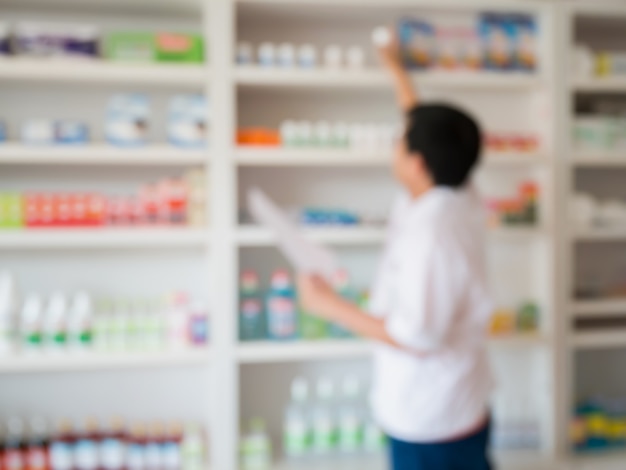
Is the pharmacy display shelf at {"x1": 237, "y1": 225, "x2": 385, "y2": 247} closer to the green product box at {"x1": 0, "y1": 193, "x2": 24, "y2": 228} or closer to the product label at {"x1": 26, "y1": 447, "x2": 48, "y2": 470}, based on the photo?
the green product box at {"x1": 0, "y1": 193, "x2": 24, "y2": 228}

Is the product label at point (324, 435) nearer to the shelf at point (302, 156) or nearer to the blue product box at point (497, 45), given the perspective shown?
the shelf at point (302, 156)

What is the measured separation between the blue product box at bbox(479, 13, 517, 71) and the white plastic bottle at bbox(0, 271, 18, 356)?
2075 millimetres

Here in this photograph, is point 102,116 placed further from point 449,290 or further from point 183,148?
point 449,290

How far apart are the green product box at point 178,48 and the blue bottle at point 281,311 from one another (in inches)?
35.5

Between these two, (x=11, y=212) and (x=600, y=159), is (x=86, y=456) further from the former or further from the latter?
(x=600, y=159)

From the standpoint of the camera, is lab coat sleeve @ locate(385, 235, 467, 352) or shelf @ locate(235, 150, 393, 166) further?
shelf @ locate(235, 150, 393, 166)

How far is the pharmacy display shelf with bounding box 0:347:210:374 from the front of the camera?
2230 mm

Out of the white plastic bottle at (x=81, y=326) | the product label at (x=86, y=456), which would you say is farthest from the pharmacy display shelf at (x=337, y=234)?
the product label at (x=86, y=456)

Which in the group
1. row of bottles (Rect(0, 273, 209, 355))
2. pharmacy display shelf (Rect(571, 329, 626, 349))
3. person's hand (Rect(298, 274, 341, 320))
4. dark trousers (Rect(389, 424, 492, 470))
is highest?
person's hand (Rect(298, 274, 341, 320))

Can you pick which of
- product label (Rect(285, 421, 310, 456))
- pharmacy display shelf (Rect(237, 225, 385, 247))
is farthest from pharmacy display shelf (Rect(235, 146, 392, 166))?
product label (Rect(285, 421, 310, 456))

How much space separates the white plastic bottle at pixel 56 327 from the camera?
7.52 feet

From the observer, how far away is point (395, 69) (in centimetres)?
240

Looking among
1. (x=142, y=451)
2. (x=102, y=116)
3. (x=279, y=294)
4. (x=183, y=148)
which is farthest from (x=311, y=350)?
(x=102, y=116)

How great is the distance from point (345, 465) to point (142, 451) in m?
0.78
